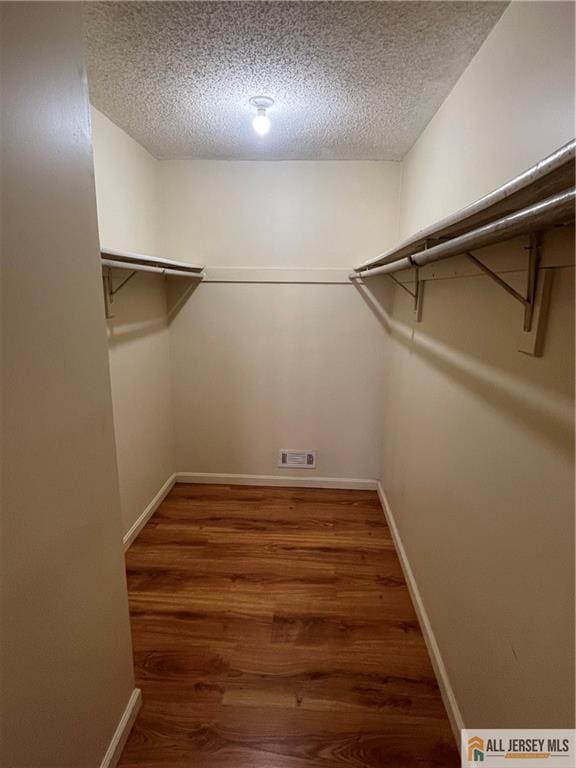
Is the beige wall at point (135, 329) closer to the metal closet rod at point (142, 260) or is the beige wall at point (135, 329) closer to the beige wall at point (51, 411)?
→ the metal closet rod at point (142, 260)

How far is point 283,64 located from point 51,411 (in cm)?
153

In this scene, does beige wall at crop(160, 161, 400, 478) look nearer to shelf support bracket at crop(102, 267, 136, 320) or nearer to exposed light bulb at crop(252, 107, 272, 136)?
exposed light bulb at crop(252, 107, 272, 136)

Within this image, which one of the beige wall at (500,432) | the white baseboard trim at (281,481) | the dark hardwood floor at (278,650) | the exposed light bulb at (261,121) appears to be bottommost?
the dark hardwood floor at (278,650)

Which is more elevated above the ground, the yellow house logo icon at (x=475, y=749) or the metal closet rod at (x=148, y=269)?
the metal closet rod at (x=148, y=269)

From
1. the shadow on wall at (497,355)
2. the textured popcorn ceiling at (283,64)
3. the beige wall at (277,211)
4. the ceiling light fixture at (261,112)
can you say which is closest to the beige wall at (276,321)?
the beige wall at (277,211)

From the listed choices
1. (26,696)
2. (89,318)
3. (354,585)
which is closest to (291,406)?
(354,585)

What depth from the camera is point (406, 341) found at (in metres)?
2.21

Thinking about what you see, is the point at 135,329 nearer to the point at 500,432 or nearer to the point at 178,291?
the point at 178,291

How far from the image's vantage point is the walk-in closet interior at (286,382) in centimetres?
82

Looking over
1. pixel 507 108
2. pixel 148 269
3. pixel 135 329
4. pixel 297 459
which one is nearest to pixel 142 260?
pixel 148 269

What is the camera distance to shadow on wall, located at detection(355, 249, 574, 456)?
2.64 ft

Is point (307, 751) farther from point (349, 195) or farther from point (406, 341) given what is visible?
point (349, 195)

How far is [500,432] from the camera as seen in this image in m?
1.06

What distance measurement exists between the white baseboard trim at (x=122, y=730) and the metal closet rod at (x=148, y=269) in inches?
65.1
